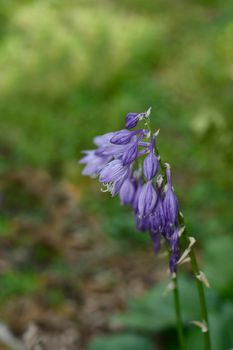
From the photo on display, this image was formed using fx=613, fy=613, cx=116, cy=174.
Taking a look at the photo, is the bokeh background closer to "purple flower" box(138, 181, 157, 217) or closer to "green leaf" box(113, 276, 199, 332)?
"green leaf" box(113, 276, 199, 332)

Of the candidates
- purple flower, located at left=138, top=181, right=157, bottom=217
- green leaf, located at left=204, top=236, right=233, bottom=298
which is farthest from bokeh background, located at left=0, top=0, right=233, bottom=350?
purple flower, located at left=138, top=181, right=157, bottom=217

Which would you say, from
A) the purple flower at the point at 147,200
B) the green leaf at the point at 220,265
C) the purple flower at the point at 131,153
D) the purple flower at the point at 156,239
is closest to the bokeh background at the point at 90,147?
the green leaf at the point at 220,265

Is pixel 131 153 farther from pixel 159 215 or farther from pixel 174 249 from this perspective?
pixel 174 249

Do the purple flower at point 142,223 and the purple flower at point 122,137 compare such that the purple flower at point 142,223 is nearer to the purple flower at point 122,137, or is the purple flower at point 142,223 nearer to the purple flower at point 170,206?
the purple flower at point 170,206

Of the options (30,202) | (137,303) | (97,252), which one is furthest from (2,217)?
(137,303)

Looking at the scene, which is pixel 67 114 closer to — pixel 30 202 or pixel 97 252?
pixel 30 202

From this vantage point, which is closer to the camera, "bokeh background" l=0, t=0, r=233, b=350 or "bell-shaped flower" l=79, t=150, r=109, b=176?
"bell-shaped flower" l=79, t=150, r=109, b=176

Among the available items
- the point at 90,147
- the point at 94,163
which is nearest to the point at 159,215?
the point at 94,163
